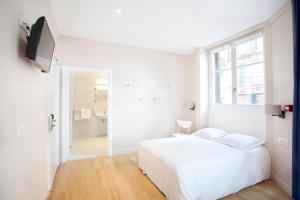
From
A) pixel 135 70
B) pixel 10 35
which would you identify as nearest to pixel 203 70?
pixel 135 70

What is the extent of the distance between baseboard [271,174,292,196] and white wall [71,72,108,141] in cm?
525

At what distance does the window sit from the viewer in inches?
124

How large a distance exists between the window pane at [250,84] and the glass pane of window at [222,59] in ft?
1.36

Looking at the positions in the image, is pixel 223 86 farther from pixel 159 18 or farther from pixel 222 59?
pixel 159 18

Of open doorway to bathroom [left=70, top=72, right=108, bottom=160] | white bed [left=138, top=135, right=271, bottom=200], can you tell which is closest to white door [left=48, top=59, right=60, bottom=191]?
white bed [left=138, top=135, right=271, bottom=200]

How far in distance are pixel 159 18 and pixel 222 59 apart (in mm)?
2160

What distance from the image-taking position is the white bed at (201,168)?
2037mm

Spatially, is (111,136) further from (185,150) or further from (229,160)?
(229,160)

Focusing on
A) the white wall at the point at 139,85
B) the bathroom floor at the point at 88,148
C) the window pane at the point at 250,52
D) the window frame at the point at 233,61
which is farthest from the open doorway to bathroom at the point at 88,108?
the window pane at the point at 250,52

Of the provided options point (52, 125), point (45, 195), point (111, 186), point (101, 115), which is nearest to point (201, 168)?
point (111, 186)

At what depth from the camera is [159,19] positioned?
9.37 feet

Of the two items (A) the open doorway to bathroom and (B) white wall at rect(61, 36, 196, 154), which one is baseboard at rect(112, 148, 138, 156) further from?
(A) the open doorway to bathroom

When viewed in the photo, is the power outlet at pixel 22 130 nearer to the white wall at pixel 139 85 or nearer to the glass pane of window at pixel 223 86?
the white wall at pixel 139 85

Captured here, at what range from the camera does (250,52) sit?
3.33m
